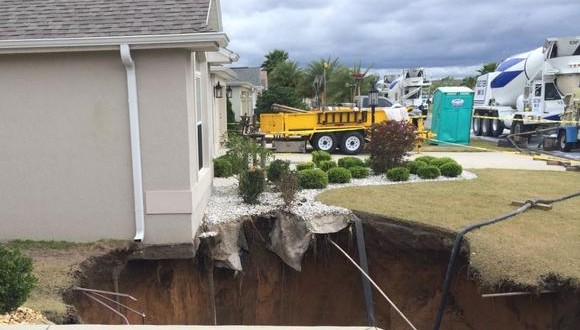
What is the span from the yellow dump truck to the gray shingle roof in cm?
1102

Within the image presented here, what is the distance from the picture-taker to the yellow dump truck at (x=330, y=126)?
1798 centimetres

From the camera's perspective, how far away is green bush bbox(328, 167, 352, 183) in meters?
10.9

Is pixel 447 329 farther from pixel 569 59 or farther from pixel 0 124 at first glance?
pixel 569 59

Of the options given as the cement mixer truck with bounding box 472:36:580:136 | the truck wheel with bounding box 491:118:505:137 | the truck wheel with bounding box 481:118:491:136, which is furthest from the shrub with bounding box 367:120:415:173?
the truck wheel with bounding box 481:118:491:136

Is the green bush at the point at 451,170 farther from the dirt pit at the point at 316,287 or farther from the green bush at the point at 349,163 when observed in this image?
the dirt pit at the point at 316,287

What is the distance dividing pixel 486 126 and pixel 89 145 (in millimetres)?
24328

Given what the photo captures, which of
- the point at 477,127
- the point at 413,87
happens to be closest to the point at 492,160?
the point at 477,127

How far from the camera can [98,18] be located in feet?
22.6

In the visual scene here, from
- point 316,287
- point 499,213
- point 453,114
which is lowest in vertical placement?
point 316,287

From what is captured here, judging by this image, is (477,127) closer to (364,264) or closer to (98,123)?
(364,264)

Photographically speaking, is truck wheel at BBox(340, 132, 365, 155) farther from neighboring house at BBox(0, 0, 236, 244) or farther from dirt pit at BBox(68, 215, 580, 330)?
neighboring house at BBox(0, 0, 236, 244)

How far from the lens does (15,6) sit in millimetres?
7270

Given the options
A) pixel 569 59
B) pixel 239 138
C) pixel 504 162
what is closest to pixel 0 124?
pixel 239 138

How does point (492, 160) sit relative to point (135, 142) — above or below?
below
